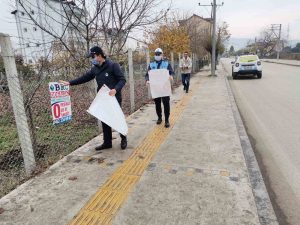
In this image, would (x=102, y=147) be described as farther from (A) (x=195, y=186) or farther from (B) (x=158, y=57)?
(B) (x=158, y=57)

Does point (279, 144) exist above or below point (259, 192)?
below

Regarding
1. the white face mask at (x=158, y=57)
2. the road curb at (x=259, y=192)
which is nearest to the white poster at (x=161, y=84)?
the white face mask at (x=158, y=57)

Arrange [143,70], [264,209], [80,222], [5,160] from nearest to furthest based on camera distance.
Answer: [80,222], [264,209], [5,160], [143,70]

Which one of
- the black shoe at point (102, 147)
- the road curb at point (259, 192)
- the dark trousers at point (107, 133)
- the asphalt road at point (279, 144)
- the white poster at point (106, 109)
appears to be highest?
the white poster at point (106, 109)

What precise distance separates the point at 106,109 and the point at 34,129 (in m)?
1.40

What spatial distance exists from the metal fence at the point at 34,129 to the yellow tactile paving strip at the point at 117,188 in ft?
3.92

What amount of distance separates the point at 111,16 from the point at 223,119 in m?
4.06

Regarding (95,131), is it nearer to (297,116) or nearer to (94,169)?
(94,169)

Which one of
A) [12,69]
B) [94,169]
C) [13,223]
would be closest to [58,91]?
[12,69]

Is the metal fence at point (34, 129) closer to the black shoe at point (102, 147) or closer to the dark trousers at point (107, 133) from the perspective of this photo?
the black shoe at point (102, 147)

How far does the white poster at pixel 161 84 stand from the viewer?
6.10m

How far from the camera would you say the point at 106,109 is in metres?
4.51

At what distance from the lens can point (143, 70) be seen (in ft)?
37.2

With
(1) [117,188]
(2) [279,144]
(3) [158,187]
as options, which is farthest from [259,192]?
(2) [279,144]
